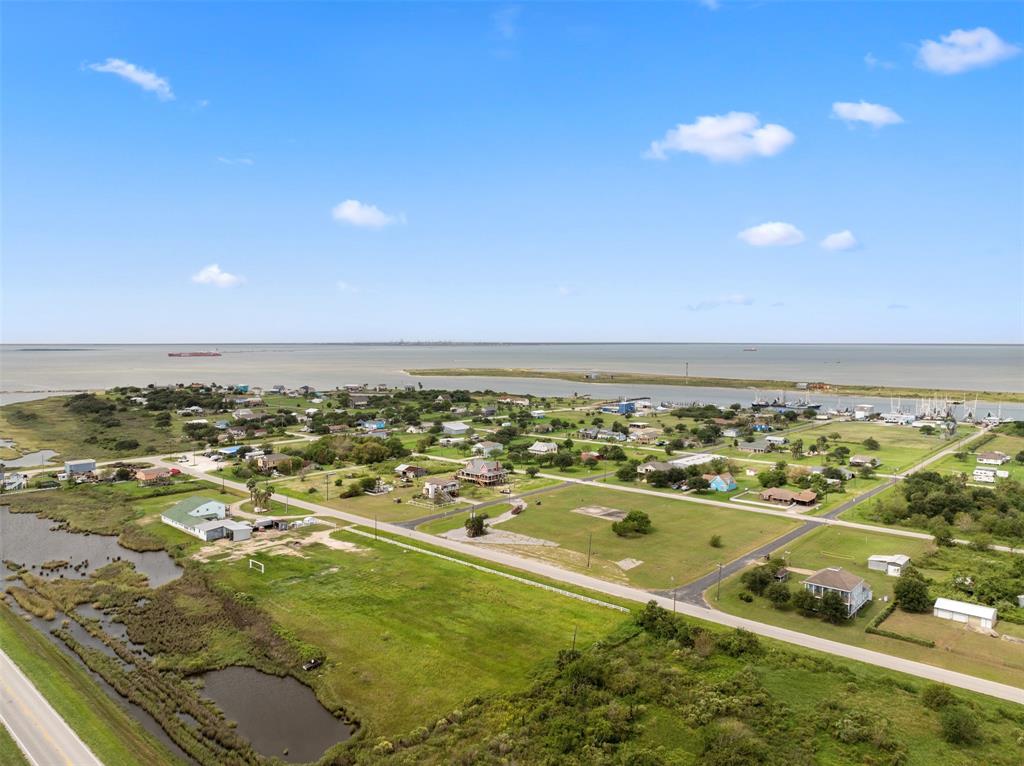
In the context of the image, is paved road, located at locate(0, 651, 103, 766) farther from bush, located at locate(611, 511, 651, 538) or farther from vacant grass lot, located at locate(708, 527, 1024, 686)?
bush, located at locate(611, 511, 651, 538)

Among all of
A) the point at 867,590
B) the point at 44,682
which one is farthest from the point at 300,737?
the point at 867,590

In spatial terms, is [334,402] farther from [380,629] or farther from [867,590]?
[867,590]

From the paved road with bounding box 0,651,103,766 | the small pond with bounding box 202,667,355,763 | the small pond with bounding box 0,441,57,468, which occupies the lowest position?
the small pond with bounding box 202,667,355,763

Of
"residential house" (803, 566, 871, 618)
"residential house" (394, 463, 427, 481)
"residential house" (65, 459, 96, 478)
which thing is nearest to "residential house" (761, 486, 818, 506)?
"residential house" (803, 566, 871, 618)

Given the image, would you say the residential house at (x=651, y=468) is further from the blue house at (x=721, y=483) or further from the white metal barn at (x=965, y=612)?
the white metal barn at (x=965, y=612)

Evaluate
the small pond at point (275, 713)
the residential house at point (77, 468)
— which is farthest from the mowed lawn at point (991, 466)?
the residential house at point (77, 468)

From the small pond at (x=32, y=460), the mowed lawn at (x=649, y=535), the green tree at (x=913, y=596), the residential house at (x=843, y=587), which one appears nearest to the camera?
the residential house at (x=843, y=587)
